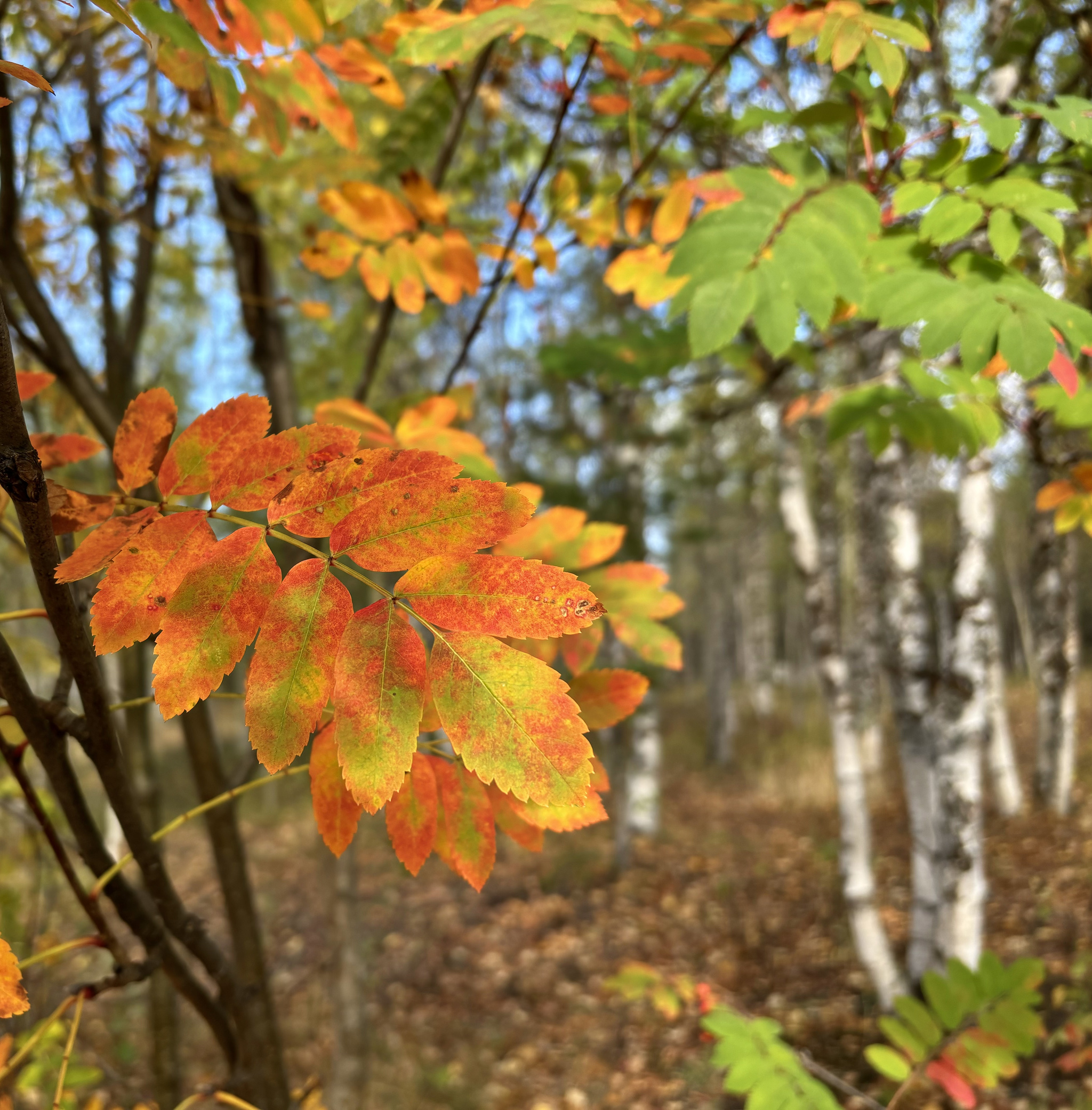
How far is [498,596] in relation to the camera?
1.99ft

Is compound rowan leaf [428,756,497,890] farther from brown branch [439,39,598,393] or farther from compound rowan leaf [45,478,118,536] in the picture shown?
brown branch [439,39,598,393]

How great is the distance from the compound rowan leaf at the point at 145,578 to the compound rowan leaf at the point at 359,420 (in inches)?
22.3

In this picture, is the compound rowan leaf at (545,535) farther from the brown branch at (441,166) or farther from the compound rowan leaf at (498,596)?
the brown branch at (441,166)

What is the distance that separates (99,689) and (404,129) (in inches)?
90.1

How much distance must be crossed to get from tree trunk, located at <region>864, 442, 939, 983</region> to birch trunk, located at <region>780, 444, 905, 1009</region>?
0.22 metres

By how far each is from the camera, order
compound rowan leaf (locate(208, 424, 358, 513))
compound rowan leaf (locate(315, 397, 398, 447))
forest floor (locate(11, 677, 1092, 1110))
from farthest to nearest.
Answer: forest floor (locate(11, 677, 1092, 1110))
compound rowan leaf (locate(315, 397, 398, 447))
compound rowan leaf (locate(208, 424, 358, 513))

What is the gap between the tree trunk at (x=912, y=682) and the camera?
420 cm

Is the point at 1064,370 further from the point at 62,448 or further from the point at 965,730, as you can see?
the point at 965,730

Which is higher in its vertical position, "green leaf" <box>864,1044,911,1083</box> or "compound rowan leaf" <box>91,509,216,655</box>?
"compound rowan leaf" <box>91,509,216,655</box>

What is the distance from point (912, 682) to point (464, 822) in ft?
14.5

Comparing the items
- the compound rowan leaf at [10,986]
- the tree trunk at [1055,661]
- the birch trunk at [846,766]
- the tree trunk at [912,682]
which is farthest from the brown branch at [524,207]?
the tree trunk at [1055,661]

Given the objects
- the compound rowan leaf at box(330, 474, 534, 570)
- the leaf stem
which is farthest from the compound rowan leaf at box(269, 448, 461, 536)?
the leaf stem

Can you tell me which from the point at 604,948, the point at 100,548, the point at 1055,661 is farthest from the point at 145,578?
the point at 1055,661

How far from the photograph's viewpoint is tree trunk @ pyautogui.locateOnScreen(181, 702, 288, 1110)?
1.32m
